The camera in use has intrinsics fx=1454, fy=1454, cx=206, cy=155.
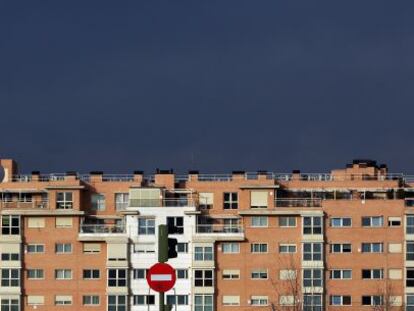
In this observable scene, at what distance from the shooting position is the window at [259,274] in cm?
10850

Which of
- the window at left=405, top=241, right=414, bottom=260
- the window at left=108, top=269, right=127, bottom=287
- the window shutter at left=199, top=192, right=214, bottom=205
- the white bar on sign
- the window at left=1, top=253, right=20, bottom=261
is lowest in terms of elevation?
the window at left=108, top=269, right=127, bottom=287

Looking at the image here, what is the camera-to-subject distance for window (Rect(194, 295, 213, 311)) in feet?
353

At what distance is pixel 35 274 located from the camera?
108750 mm

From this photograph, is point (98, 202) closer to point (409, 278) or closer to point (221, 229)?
point (221, 229)

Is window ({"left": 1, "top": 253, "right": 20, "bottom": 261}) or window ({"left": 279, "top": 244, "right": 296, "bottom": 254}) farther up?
window ({"left": 279, "top": 244, "right": 296, "bottom": 254})

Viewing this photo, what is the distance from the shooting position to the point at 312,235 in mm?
108250

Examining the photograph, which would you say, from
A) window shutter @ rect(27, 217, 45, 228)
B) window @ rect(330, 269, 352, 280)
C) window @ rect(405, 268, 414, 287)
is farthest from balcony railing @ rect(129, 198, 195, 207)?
window @ rect(405, 268, 414, 287)

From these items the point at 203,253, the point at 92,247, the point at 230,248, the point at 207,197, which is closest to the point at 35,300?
the point at 92,247

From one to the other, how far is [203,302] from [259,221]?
24.2ft

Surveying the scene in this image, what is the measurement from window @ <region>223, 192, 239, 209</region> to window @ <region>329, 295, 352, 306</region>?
10.4m

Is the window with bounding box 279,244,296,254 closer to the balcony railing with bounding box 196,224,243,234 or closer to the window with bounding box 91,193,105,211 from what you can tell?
the balcony railing with bounding box 196,224,243,234

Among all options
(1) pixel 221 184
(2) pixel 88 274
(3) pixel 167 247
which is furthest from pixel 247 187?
(3) pixel 167 247

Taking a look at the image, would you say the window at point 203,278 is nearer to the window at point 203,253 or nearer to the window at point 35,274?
the window at point 203,253

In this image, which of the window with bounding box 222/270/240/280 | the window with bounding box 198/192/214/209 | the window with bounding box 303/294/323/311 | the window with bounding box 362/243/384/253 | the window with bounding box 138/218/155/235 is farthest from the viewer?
the window with bounding box 198/192/214/209
